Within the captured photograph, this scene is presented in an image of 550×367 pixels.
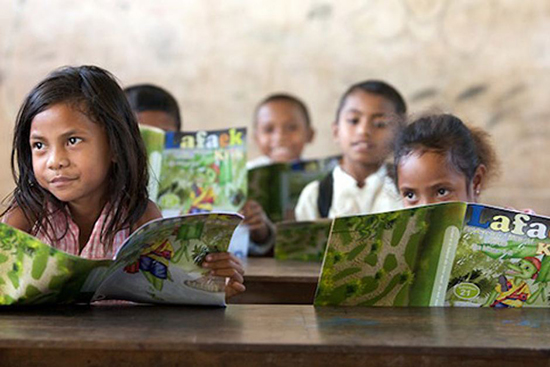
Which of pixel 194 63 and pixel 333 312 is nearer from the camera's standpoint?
pixel 333 312

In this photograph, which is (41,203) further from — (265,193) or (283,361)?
(265,193)

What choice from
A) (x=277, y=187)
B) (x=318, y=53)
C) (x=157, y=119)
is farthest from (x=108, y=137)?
(x=318, y=53)

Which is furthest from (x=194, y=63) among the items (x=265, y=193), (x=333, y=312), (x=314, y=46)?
(x=333, y=312)

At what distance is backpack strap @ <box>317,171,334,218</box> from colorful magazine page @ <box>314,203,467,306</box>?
1560mm

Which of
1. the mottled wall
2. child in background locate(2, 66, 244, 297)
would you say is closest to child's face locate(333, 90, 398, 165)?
child in background locate(2, 66, 244, 297)

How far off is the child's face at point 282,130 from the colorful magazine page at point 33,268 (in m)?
3.03

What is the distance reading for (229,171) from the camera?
8.19 ft

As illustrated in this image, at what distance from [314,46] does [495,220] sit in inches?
150

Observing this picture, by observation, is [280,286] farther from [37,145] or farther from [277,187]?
[277,187]

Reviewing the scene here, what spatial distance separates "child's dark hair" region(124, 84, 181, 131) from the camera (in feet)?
9.61

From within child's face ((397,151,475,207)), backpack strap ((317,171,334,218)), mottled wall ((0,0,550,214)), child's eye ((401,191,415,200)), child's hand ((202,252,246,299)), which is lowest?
backpack strap ((317,171,334,218))

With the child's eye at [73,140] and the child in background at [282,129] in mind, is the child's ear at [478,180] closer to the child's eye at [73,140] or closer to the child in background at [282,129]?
the child's eye at [73,140]

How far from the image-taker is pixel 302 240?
2.33m

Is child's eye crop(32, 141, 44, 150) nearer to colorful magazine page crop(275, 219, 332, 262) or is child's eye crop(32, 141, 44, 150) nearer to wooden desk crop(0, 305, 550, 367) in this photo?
wooden desk crop(0, 305, 550, 367)
